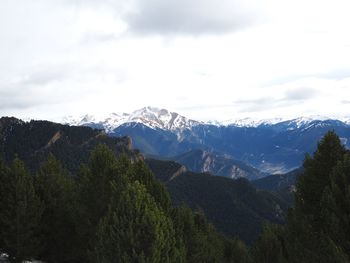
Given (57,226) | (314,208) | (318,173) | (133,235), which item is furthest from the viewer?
(57,226)

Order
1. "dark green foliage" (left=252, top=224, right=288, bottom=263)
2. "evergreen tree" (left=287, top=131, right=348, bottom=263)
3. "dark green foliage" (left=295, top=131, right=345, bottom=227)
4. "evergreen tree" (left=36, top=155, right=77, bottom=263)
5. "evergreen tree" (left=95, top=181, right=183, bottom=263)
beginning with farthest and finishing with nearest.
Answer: "dark green foliage" (left=252, top=224, right=288, bottom=263)
"evergreen tree" (left=36, top=155, right=77, bottom=263)
"dark green foliage" (left=295, top=131, right=345, bottom=227)
"evergreen tree" (left=287, top=131, right=348, bottom=263)
"evergreen tree" (left=95, top=181, right=183, bottom=263)

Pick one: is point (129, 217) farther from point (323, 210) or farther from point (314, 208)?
point (314, 208)

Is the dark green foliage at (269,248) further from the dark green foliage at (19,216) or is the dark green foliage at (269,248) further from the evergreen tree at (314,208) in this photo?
the dark green foliage at (19,216)

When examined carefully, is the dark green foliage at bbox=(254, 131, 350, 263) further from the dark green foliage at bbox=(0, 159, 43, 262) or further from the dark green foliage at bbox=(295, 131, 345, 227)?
the dark green foliage at bbox=(0, 159, 43, 262)

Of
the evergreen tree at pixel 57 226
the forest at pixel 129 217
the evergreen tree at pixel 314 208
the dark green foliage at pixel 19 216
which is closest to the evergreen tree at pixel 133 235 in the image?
the forest at pixel 129 217

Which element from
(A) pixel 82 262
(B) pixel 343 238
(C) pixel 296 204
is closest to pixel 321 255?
(B) pixel 343 238

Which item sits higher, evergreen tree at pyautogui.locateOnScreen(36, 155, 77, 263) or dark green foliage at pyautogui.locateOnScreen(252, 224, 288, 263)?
evergreen tree at pyautogui.locateOnScreen(36, 155, 77, 263)

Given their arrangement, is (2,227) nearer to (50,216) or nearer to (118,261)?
(50,216)

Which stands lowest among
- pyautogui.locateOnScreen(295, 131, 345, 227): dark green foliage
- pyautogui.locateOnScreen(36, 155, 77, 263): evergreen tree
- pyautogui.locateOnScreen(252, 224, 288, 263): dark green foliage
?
pyautogui.locateOnScreen(252, 224, 288, 263): dark green foliage

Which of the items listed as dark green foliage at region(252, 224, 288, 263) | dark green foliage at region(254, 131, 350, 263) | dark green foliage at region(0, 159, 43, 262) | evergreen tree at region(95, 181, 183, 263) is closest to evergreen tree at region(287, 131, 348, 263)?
dark green foliage at region(254, 131, 350, 263)

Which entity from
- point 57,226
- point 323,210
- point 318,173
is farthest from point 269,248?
point 323,210

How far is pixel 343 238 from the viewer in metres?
32.1

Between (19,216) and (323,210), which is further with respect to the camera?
(19,216)

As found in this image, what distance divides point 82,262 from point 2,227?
11.4 m
